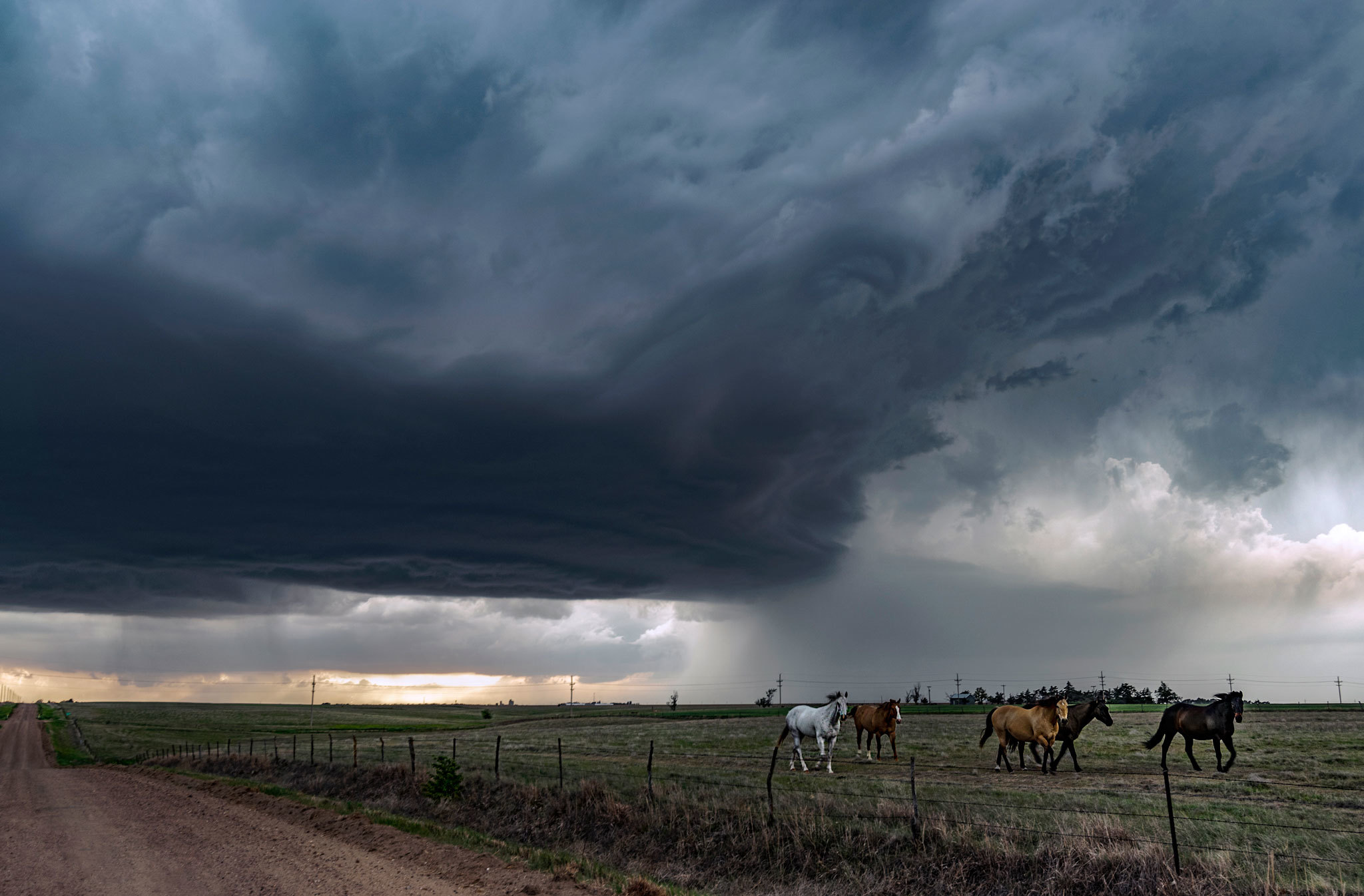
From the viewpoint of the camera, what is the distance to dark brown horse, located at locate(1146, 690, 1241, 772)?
94.3ft

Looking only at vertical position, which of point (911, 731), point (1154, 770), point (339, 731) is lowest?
point (339, 731)

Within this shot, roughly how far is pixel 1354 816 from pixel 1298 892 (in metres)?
9.97

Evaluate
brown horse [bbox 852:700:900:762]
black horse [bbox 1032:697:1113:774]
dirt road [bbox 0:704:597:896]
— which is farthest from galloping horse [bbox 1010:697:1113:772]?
dirt road [bbox 0:704:597:896]

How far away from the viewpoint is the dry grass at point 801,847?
1271 cm

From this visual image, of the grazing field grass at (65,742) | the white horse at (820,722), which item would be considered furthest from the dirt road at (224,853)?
the grazing field grass at (65,742)

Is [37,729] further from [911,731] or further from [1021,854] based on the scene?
[1021,854]

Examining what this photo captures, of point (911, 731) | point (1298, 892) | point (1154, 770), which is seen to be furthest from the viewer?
point (911, 731)

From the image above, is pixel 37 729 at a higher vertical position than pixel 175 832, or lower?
lower

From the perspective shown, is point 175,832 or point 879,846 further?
point 175,832

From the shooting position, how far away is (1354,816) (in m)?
18.1

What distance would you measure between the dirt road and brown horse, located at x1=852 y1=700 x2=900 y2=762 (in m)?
20.6

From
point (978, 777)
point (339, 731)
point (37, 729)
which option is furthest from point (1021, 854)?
point (37, 729)

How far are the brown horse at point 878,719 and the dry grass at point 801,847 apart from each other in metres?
13.7

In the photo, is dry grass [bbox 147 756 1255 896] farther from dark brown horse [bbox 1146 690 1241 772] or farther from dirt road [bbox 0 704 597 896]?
dark brown horse [bbox 1146 690 1241 772]
